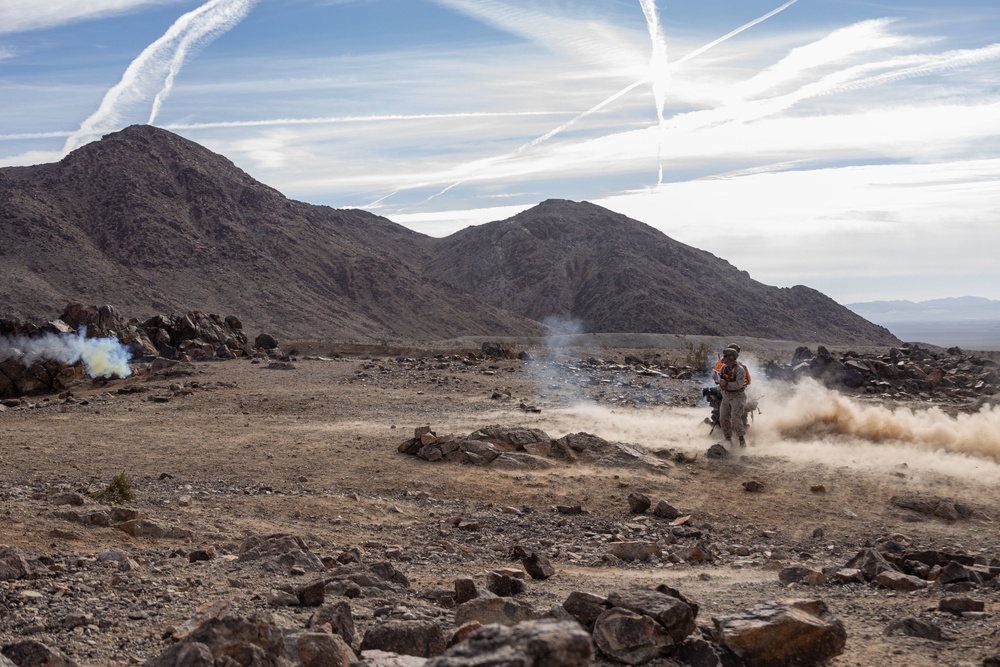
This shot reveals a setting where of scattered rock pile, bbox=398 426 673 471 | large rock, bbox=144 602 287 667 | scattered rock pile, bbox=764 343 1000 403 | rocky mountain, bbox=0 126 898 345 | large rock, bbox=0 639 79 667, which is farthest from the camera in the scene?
rocky mountain, bbox=0 126 898 345

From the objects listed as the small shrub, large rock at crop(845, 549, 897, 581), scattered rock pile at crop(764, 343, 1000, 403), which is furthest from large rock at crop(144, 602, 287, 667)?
scattered rock pile at crop(764, 343, 1000, 403)

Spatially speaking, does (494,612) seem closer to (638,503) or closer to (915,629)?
(915,629)

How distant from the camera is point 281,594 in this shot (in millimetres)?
Answer: 6109

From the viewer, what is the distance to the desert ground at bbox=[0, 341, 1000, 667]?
623 centimetres

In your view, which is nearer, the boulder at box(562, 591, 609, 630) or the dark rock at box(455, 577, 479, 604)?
the boulder at box(562, 591, 609, 630)

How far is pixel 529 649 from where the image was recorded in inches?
143

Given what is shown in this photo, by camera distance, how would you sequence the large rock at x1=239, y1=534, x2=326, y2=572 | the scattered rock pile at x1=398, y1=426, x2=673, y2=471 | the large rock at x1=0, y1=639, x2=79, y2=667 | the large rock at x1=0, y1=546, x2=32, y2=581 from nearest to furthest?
the large rock at x1=0, y1=639, x2=79, y2=667 → the large rock at x1=0, y1=546, x2=32, y2=581 → the large rock at x1=239, y1=534, x2=326, y2=572 → the scattered rock pile at x1=398, y1=426, x2=673, y2=471

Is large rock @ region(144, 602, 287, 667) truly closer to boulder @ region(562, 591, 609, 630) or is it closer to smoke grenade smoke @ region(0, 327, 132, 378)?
boulder @ region(562, 591, 609, 630)

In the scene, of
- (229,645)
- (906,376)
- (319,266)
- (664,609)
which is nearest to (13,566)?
(229,645)

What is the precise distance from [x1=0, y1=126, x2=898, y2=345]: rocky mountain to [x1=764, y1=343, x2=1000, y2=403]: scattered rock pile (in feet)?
141

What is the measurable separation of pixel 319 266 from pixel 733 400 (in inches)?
2820

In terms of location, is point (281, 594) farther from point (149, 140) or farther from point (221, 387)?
point (149, 140)

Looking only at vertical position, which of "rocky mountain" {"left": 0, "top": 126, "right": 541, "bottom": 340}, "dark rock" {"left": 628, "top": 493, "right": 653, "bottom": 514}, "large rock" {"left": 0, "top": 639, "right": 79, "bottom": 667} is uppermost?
"rocky mountain" {"left": 0, "top": 126, "right": 541, "bottom": 340}

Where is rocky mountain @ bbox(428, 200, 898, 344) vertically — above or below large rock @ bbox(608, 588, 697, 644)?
above
